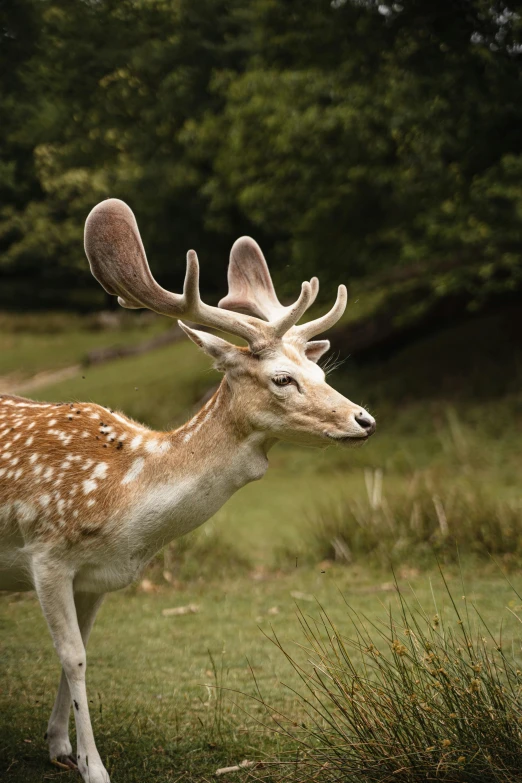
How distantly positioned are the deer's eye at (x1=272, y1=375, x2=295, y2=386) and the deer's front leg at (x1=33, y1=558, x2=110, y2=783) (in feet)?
3.54

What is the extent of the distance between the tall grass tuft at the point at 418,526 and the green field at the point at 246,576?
33 millimetres

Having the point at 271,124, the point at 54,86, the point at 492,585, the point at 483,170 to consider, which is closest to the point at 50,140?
the point at 54,86

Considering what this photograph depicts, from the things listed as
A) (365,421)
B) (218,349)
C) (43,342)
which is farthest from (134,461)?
(43,342)

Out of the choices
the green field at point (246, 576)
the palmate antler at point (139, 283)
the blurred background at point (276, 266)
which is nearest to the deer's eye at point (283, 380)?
the palmate antler at point (139, 283)

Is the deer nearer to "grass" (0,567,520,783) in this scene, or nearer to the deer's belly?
the deer's belly

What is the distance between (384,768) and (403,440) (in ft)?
28.9

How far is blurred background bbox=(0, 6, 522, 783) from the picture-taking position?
20.0 ft

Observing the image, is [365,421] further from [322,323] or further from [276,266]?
[276,266]

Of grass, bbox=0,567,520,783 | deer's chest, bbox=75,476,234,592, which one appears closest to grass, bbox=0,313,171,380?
grass, bbox=0,567,520,783

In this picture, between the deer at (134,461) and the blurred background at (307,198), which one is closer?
the deer at (134,461)

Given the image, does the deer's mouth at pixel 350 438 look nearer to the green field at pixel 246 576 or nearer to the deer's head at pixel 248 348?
the deer's head at pixel 248 348

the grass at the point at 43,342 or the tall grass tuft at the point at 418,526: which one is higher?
the grass at the point at 43,342

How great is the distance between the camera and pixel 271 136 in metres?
12.9

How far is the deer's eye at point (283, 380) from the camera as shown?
143 inches
